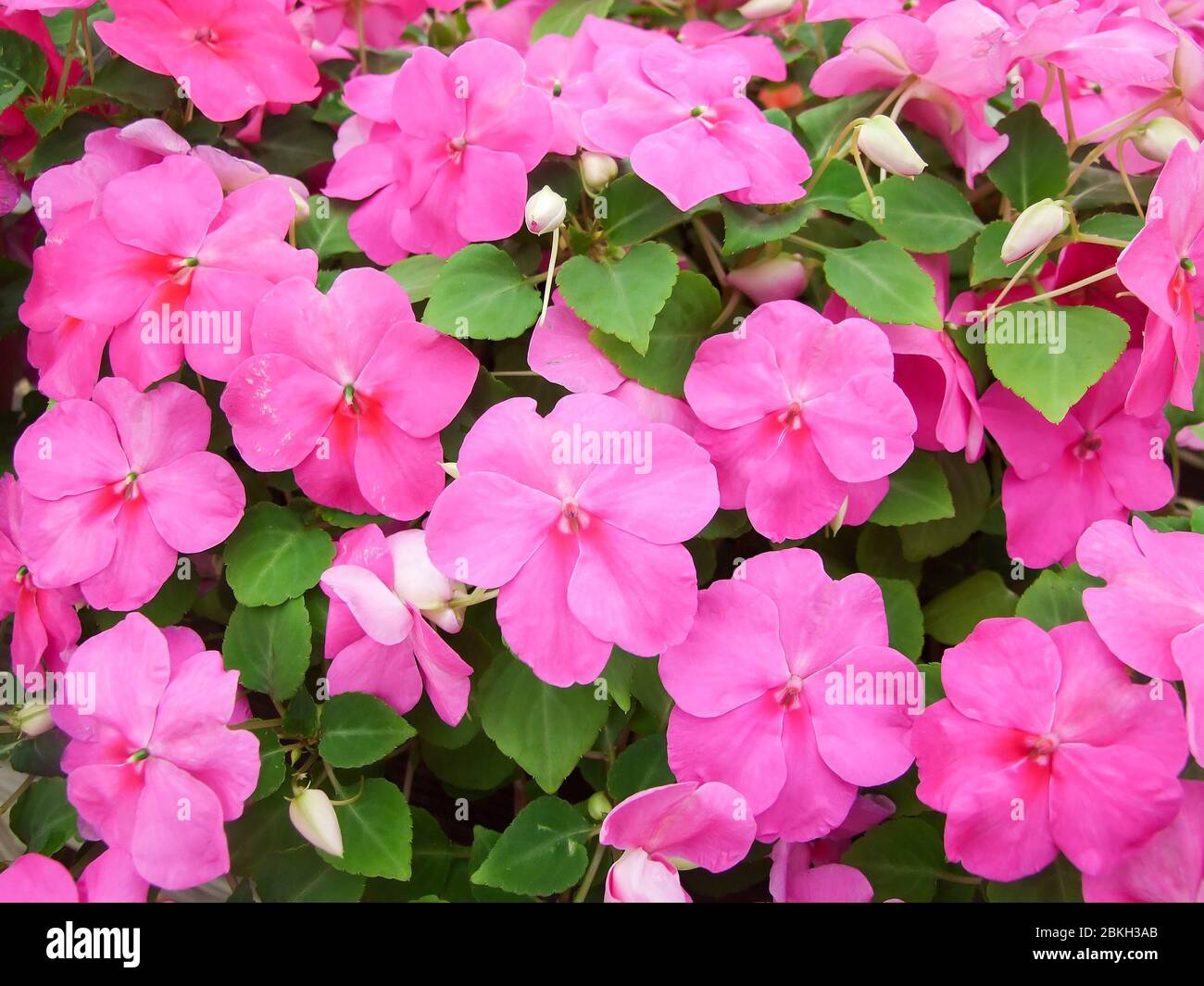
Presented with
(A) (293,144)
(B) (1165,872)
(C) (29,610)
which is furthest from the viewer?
(A) (293,144)

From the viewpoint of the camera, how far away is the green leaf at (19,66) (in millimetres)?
682

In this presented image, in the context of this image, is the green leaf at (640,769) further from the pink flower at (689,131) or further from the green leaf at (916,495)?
the pink flower at (689,131)

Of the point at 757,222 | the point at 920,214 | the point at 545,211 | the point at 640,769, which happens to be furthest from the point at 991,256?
the point at 640,769

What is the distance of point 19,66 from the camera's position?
0.69 metres

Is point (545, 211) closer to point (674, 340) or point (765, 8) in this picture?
point (674, 340)

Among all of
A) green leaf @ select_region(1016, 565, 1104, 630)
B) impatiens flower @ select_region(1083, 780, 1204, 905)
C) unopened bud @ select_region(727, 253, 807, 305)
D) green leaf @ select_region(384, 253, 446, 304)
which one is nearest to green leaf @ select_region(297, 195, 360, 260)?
green leaf @ select_region(384, 253, 446, 304)

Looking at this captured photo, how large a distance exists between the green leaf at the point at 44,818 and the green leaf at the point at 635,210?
49cm

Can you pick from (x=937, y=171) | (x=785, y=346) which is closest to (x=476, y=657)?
(x=785, y=346)

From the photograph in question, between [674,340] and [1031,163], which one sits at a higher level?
[1031,163]

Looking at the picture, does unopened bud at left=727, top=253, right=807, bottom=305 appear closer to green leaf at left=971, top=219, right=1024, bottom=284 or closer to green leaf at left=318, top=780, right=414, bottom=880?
green leaf at left=971, top=219, right=1024, bottom=284

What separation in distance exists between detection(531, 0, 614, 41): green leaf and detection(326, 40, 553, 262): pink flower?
0.74 ft

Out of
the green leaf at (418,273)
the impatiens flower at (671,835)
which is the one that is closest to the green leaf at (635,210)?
the green leaf at (418,273)

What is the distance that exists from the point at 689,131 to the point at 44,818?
1.93 ft

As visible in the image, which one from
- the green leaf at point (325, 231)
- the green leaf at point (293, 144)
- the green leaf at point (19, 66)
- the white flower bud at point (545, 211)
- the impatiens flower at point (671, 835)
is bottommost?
the impatiens flower at point (671, 835)
